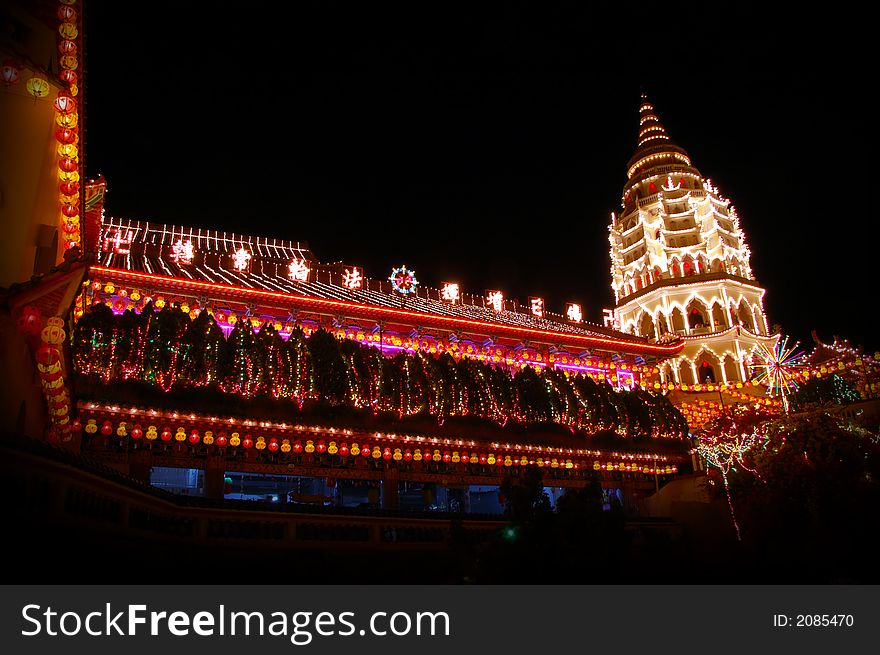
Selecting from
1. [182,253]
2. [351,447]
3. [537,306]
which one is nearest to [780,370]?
[537,306]

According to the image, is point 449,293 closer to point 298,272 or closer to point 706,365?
point 298,272

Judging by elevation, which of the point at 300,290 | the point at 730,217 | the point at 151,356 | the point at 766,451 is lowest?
the point at 766,451

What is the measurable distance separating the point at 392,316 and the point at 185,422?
7.79 meters

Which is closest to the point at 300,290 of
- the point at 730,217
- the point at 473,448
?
the point at 473,448

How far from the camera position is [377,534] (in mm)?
13914

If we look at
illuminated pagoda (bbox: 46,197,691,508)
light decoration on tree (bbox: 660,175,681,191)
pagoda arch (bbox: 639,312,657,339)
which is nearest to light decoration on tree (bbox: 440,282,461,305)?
illuminated pagoda (bbox: 46,197,691,508)

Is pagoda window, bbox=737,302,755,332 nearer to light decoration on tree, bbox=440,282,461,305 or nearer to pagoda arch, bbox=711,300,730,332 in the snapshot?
pagoda arch, bbox=711,300,730,332

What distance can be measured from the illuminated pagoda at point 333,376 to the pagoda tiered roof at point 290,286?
0.08 m

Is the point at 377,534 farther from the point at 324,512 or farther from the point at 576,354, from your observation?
the point at 576,354

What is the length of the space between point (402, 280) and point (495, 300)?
170 inches

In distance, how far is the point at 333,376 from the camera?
731 inches

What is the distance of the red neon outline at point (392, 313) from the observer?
1895 cm

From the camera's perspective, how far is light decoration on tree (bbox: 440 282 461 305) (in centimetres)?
2597

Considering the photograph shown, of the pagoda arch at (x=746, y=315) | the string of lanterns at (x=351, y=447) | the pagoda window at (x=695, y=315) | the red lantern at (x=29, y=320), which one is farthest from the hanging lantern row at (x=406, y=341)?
the pagoda arch at (x=746, y=315)
